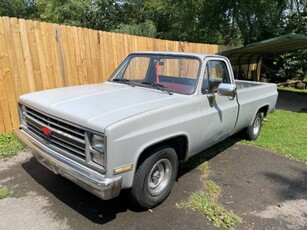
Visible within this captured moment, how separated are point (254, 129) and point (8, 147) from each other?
205 inches

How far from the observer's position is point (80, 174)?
10.2 ft

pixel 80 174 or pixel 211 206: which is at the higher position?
pixel 80 174

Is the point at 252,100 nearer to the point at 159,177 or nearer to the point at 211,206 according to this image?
the point at 211,206

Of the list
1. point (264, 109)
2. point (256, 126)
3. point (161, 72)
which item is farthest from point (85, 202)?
point (264, 109)

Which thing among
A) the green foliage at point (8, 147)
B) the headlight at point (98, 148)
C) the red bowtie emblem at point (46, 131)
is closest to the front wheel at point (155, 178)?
the headlight at point (98, 148)

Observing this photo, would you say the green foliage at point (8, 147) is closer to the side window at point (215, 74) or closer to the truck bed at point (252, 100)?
the side window at point (215, 74)

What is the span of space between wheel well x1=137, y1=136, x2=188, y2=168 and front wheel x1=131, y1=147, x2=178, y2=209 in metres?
0.04

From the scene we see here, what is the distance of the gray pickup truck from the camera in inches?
120

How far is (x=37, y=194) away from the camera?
406 centimetres

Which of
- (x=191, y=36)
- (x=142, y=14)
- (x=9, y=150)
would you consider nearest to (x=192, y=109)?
(x=9, y=150)

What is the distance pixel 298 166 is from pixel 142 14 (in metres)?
25.4

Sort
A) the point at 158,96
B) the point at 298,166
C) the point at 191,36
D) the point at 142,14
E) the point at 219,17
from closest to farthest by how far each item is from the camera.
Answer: the point at 158,96 → the point at 298,166 → the point at 219,17 → the point at 191,36 → the point at 142,14

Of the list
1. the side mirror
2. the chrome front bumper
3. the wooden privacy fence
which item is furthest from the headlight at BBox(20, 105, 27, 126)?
the side mirror

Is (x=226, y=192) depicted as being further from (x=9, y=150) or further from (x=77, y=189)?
(x=9, y=150)
